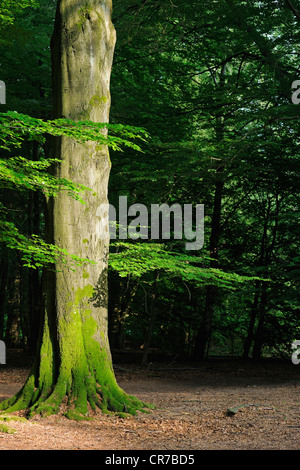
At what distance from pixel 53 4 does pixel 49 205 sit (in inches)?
335

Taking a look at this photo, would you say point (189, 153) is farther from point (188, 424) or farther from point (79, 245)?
point (188, 424)

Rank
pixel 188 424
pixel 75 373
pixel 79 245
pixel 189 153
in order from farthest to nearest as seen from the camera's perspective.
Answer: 1. pixel 189 153
2. pixel 79 245
3. pixel 75 373
4. pixel 188 424

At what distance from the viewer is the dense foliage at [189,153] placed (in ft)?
30.1

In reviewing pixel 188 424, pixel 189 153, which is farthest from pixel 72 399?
pixel 189 153

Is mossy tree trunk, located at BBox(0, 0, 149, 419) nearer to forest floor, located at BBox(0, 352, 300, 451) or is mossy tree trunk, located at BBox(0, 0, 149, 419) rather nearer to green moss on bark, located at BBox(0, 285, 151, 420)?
green moss on bark, located at BBox(0, 285, 151, 420)

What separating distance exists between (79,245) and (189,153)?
424 cm

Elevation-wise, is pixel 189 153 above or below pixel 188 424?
above

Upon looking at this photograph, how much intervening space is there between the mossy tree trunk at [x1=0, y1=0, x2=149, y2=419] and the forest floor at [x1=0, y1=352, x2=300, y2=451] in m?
0.40

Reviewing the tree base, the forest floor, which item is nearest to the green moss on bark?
the tree base

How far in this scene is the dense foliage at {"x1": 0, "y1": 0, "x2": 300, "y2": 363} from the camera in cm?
918

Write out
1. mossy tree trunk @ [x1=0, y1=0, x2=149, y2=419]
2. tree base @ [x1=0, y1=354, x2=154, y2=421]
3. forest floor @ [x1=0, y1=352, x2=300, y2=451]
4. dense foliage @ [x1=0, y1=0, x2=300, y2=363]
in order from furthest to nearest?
dense foliage @ [x1=0, y1=0, x2=300, y2=363], mossy tree trunk @ [x1=0, y1=0, x2=149, y2=419], tree base @ [x1=0, y1=354, x2=154, y2=421], forest floor @ [x1=0, y1=352, x2=300, y2=451]

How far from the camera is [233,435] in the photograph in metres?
4.88

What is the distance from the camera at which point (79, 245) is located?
5.97m

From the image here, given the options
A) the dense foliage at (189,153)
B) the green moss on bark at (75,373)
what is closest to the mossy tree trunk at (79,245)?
the green moss on bark at (75,373)
